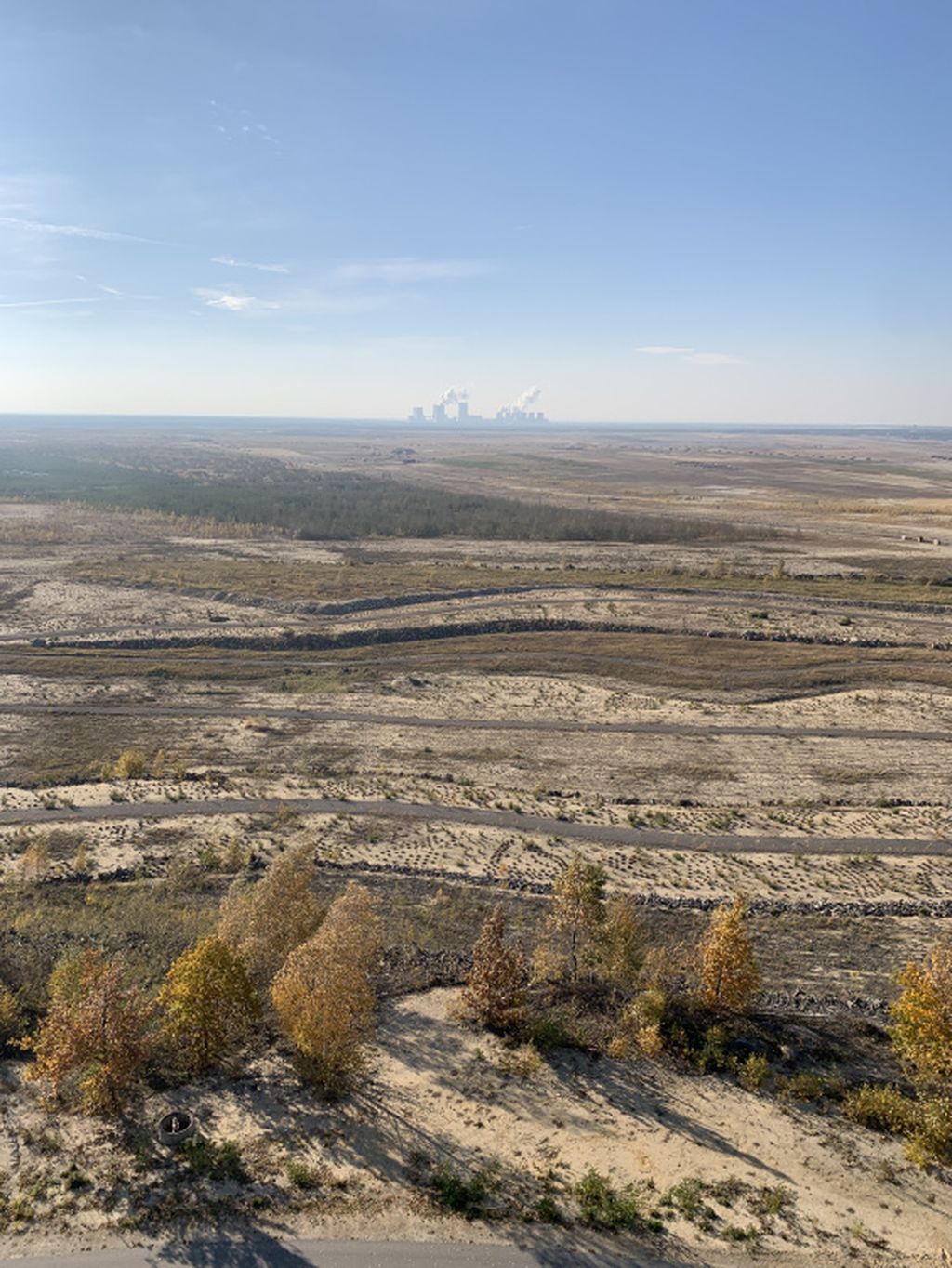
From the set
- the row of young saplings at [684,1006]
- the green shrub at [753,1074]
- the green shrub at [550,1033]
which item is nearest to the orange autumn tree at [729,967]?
the row of young saplings at [684,1006]

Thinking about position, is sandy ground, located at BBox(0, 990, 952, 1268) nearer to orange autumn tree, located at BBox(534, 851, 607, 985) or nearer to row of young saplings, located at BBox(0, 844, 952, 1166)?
row of young saplings, located at BBox(0, 844, 952, 1166)

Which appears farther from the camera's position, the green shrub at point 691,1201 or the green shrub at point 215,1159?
the green shrub at point 215,1159

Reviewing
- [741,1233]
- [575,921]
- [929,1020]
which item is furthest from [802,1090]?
[575,921]

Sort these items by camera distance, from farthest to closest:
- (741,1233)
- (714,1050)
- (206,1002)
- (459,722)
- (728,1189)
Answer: (459,722), (714,1050), (206,1002), (728,1189), (741,1233)

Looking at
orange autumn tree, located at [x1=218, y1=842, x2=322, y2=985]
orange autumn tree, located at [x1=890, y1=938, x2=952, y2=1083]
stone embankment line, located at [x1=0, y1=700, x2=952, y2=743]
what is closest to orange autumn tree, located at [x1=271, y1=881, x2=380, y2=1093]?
orange autumn tree, located at [x1=218, y1=842, x2=322, y2=985]

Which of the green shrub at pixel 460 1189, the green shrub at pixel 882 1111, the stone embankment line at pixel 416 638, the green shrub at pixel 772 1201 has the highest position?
the stone embankment line at pixel 416 638

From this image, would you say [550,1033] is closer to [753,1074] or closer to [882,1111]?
[753,1074]

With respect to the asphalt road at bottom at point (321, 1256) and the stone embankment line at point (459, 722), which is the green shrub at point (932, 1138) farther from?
the stone embankment line at point (459, 722)
